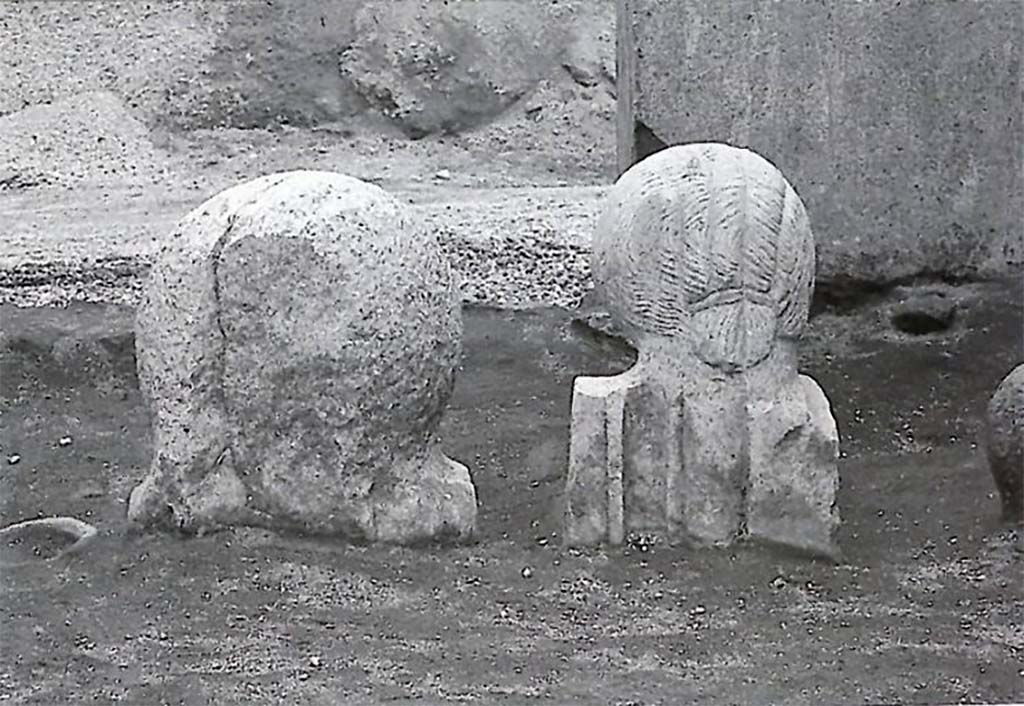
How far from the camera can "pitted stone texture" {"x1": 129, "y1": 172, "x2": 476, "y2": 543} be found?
4395 millimetres

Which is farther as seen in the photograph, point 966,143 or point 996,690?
point 966,143

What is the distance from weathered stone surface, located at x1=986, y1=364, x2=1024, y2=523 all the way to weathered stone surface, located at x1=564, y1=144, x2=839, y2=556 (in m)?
0.40

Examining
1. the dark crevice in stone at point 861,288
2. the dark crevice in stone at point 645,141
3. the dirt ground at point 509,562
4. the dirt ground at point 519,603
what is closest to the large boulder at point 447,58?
the dirt ground at point 509,562

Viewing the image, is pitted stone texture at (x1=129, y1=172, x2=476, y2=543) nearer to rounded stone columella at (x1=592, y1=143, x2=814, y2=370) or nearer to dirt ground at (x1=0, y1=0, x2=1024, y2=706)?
dirt ground at (x1=0, y1=0, x2=1024, y2=706)

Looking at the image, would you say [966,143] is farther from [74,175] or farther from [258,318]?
[74,175]

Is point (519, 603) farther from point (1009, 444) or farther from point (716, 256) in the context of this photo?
point (1009, 444)

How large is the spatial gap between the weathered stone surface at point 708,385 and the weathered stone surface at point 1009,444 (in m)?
0.40

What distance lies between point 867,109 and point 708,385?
242cm

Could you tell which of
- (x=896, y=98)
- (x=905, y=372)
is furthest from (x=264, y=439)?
(x=896, y=98)

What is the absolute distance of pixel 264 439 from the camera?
14.7 ft

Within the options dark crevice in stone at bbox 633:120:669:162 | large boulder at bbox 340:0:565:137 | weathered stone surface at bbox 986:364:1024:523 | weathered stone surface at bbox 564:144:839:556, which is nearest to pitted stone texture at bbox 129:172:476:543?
weathered stone surface at bbox 564:144:839:556

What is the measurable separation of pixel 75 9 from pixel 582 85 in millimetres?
2585

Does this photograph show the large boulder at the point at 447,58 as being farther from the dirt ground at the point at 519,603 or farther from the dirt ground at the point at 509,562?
the dirt ground at the point at 519,603

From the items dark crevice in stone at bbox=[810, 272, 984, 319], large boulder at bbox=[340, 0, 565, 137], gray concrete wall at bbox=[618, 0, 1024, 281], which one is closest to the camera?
gray concrete wall at bbox=[618, 0, 1024, 281]
